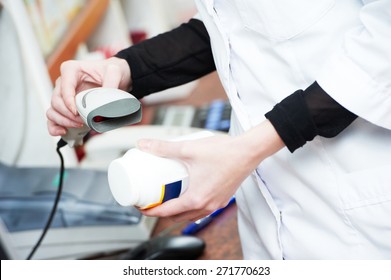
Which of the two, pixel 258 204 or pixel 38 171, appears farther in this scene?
pixel 38 171

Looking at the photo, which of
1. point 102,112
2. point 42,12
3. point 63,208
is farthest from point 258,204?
point 42,12

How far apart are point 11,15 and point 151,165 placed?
1.96ft

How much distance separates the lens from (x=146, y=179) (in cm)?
60

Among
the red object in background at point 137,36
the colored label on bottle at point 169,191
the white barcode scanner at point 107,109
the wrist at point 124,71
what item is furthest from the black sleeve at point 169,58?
the red object in background at point 137,36

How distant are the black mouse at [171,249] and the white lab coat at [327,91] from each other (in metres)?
0.24

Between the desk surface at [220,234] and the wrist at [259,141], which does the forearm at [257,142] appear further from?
the desk surface at [220,234]

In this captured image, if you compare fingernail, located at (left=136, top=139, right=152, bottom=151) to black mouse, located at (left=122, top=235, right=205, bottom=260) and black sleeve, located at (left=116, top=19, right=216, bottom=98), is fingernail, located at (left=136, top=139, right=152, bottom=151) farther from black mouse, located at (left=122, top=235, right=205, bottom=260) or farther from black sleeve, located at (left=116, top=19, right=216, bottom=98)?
black mouse, located at (left=122, top=235, right=205, bottom=260)

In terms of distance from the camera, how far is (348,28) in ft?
2.13

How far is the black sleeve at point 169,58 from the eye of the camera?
2.75 ft

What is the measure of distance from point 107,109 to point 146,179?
0.10m

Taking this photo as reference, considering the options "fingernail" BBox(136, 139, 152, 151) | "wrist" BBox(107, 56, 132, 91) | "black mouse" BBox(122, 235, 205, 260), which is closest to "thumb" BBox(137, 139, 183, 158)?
"fingernail" BBox(136, 139, 152, 151)

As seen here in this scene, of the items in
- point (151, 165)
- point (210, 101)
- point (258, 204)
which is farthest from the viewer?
point (210, 101)
